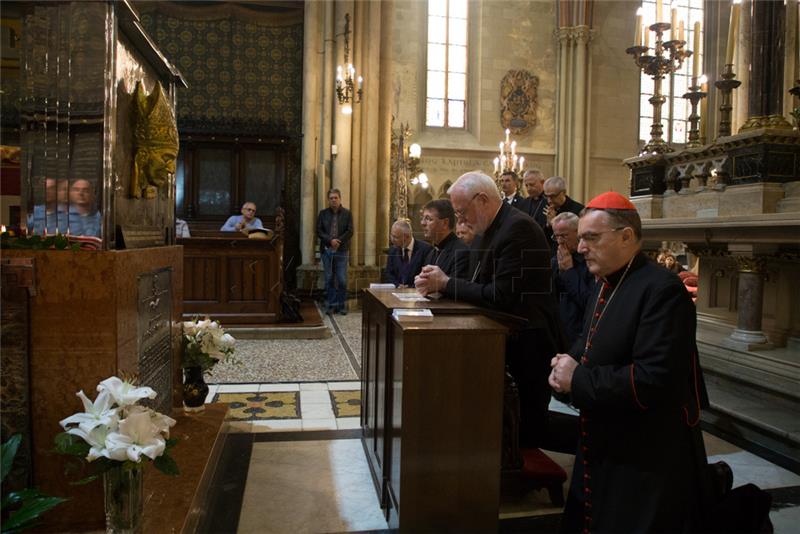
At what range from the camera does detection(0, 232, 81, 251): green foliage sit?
208 cm

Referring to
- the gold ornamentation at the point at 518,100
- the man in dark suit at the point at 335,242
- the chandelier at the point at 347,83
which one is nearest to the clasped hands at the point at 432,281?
the man in dark suit at the point at 335,242

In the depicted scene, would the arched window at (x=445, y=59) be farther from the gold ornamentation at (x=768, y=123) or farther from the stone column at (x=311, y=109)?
the gold ornamentation at (x=768, y=123)

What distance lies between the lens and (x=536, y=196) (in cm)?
584

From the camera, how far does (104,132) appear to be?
7.36 ft

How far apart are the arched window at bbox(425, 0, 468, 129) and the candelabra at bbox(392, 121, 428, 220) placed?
3.88 ft

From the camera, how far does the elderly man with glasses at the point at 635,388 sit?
180 cm

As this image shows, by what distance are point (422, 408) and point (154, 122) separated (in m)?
1.85

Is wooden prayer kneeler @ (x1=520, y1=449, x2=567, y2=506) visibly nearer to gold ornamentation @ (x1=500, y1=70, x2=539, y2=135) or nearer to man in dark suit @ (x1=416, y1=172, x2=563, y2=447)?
man in dark suit @ (x1=416, y1=172, x2=563, y2=447)

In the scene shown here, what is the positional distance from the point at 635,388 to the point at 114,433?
60.4 inches

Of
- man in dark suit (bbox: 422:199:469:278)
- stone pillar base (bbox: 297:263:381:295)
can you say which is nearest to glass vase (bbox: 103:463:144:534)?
man in dark suit (bbox: 422:199:469:278)

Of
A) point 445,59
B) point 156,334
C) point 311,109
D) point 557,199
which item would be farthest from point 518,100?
point 156,334

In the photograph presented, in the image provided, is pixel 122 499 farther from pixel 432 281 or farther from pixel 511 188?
pixel 511 188

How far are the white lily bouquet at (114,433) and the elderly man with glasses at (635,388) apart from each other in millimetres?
1301

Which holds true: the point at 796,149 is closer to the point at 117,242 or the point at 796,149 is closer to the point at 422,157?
the point at 117,242
